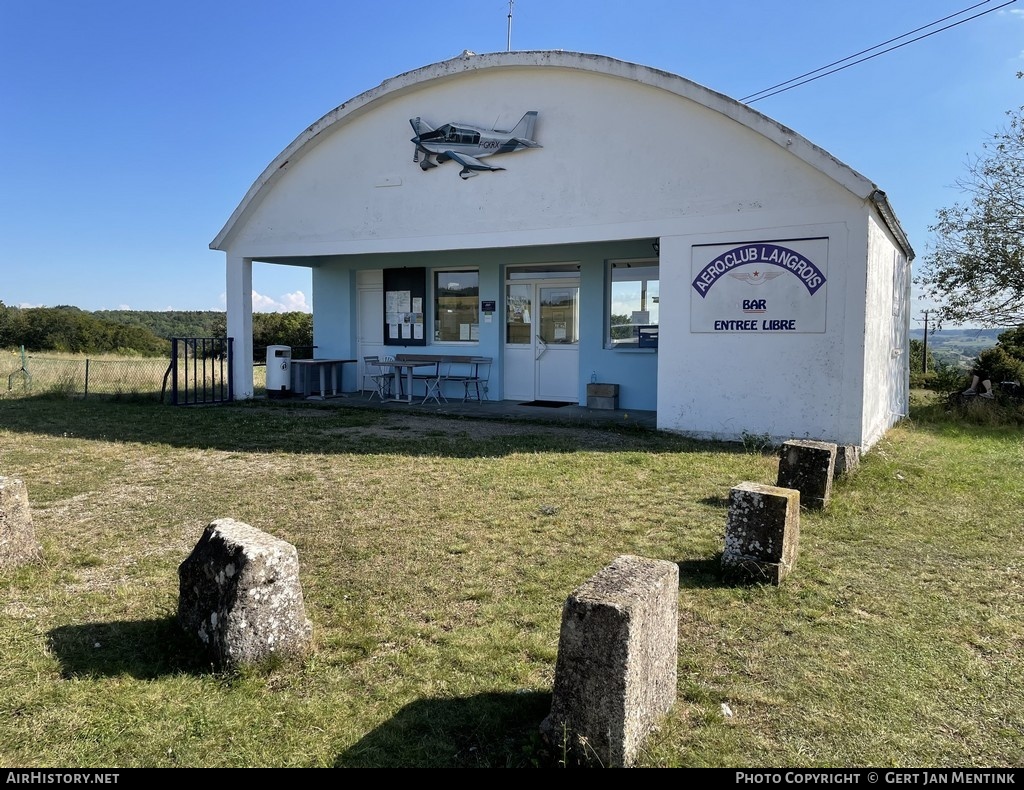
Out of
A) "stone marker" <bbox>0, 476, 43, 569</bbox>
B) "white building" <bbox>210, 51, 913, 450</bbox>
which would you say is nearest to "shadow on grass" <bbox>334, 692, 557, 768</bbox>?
"stone marker" <bbox>0, 476, 43, 569</bbox>

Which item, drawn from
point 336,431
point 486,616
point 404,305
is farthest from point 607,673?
point 404,305

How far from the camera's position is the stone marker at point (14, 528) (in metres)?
4.40

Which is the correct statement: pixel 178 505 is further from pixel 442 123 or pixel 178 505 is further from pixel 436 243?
pixel 442 123

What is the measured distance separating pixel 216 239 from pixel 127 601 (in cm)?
1086

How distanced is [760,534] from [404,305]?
36.0 feet

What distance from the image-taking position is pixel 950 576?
4551 mm

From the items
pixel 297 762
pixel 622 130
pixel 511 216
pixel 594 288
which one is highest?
pixel 622 130

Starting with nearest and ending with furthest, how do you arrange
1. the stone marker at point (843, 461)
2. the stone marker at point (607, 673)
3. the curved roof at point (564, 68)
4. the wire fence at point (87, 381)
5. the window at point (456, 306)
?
the stone marker at point (607, 673) → the stone marker at point (843, 461) → the curved roof at point (564, 68) → the window at point (456, 306) → the wire fence at point (87, 381)

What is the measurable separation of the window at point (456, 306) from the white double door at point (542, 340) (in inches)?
27.1

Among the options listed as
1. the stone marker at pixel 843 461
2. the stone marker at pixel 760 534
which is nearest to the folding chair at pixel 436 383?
the stone marker at pixel 843 461

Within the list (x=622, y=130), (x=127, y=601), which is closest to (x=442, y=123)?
(x=622, y=130)

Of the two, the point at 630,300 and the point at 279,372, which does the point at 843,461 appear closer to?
the point at 630,300

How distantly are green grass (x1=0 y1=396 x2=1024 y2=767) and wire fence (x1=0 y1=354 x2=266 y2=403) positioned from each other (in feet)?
24.9

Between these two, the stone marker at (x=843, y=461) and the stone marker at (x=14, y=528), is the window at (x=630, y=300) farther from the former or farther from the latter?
the stone marker at (x=14, y=528)
